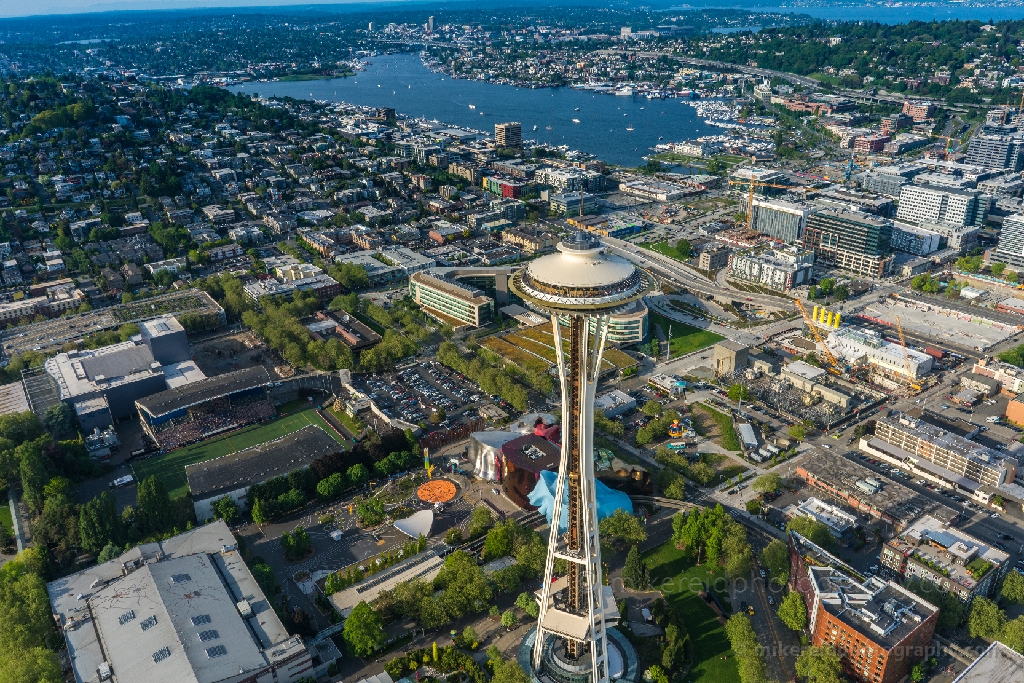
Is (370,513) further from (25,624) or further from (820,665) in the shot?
(820,665)

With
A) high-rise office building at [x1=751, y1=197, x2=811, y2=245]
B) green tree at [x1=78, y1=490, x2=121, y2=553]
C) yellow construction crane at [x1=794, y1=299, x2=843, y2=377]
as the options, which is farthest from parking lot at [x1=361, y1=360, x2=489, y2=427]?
high-rise office building at [x1=751, y1=197, x2=811, y2=245]

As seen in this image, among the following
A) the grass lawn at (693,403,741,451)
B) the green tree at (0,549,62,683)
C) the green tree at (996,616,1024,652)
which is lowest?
the grass lawn at (693,403,741,451)

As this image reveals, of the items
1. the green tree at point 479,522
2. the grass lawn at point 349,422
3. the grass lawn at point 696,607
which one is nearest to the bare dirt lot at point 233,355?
the grass lawn at point 349,422

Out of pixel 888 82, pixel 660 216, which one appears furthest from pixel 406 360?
pixel 888 82

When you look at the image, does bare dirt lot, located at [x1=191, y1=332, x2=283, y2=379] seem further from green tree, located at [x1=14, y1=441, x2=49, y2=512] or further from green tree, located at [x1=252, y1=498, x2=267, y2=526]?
green tree, located at [x1=252, y1=498, x2=267, y2=526]

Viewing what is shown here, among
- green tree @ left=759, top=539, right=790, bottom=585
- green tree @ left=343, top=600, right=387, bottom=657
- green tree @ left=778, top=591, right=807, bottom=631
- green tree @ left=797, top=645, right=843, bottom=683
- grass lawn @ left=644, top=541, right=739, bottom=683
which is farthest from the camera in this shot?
green tree @ left=759, top=539, right=790, bottom=585

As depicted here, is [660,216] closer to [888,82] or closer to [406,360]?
[406,360]
